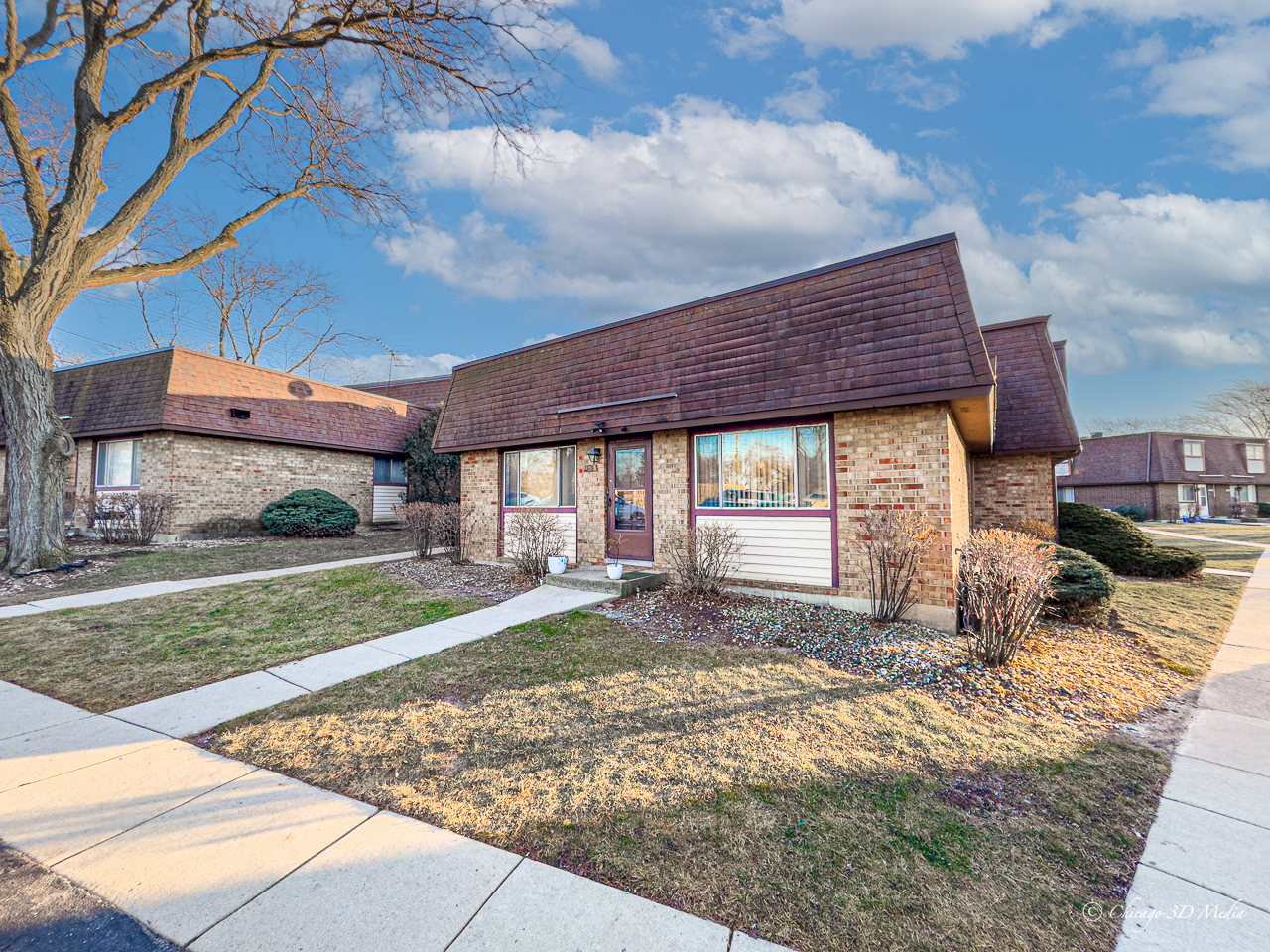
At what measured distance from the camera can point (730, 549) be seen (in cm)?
787

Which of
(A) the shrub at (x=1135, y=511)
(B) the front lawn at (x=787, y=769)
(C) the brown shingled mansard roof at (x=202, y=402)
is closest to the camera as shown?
(B) the front lawn at (x=787, y=769)

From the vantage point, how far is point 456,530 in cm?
1229

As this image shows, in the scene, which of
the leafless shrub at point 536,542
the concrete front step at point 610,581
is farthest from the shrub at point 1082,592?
the leafless shrub at point 536,542

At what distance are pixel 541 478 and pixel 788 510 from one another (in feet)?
17.6

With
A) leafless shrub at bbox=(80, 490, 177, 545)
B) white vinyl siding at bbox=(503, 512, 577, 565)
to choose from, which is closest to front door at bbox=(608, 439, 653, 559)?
white vinyl siding at bbox=(503, 512, 577, 565)

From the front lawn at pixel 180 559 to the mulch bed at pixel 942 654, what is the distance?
8.73m

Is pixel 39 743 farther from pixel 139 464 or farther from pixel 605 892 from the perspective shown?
pixel 139 464

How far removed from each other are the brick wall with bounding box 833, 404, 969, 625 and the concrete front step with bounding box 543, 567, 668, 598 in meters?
2.93

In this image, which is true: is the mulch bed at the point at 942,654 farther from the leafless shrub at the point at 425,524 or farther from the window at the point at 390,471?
the window at the point at 390,471

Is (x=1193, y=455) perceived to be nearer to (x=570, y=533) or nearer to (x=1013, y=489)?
(x=1013, y=489)

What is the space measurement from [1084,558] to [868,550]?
414 centimetres

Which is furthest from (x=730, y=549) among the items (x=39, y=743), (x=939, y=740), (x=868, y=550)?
(x=39, y=743)

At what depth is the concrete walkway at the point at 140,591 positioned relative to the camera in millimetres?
7426

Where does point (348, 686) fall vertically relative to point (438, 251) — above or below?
below
